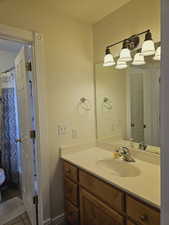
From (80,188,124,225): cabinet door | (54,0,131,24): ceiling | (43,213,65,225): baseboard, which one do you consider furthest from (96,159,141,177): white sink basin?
(54,0,131,24): ceiling

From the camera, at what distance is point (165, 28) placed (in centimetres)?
53

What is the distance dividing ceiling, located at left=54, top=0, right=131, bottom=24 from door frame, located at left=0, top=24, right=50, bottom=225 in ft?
1.32

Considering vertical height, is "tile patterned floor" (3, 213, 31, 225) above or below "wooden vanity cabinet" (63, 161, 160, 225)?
below

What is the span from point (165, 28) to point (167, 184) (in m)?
0.49

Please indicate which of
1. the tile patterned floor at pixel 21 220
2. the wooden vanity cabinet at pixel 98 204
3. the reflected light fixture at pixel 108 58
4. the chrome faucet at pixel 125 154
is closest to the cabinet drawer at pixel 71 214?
the wooden vanity cabinet at pixel 98 204

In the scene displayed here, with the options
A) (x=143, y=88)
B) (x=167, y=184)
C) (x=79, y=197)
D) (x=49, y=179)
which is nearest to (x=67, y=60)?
(x=143, y=88)

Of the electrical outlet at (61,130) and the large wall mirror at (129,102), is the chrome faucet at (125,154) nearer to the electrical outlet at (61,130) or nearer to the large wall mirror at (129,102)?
the large wall mirror at (129,102)

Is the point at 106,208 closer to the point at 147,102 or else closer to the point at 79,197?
the point at 79,197

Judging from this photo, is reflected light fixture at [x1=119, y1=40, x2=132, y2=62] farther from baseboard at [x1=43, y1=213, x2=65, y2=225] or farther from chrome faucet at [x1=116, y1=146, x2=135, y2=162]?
baseboard at [x1=43, y1=213, x2=65, y2=225]

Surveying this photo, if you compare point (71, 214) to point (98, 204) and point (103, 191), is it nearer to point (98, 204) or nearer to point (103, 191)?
point (98, 204)

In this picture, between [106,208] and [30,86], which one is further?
[30,86]

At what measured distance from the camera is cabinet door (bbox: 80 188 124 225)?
4.31 feet

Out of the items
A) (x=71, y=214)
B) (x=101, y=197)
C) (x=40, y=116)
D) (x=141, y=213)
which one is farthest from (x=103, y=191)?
(x=40, y=116)

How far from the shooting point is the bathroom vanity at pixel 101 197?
1101mm
